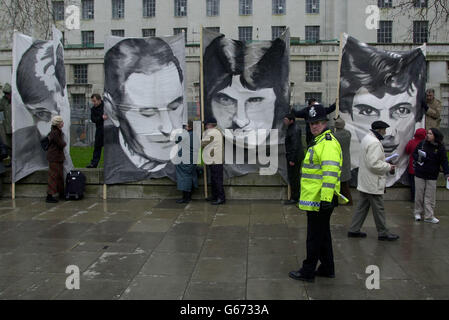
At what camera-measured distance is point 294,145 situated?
32.9 ft

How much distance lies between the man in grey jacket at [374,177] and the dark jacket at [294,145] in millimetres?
2706

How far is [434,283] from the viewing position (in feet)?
17.8

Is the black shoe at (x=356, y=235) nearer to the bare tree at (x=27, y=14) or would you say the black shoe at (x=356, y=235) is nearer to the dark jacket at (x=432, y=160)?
the dark jacket at (x=432, y=160)

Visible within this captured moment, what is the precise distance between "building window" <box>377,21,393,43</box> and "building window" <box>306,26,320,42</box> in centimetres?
650

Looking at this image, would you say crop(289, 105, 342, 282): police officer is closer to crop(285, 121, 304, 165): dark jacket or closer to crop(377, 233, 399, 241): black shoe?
crop(377, 233, 399, 241): black shoe

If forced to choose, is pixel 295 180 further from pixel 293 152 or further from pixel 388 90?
pixel 388 90

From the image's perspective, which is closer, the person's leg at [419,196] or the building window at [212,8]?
the person's leg at [419,196]

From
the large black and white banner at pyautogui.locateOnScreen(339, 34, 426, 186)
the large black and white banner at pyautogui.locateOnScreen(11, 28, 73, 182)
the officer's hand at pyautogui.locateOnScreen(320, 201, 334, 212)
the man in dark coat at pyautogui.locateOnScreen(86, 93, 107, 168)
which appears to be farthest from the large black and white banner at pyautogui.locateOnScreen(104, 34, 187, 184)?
the officer's hand at pyautogui.locateOnScreen(320, 201, 334, 212)

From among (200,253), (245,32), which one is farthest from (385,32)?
(200,253)

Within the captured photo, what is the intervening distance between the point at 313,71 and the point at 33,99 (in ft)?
130

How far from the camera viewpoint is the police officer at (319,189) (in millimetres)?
5238

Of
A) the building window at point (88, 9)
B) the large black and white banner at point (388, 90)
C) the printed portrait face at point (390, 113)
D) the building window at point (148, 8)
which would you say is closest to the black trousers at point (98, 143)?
the large black and white banner at point (388, 90)

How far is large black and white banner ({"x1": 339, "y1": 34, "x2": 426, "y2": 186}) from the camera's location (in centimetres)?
1037

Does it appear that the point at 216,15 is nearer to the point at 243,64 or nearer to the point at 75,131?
the point at 75,131
